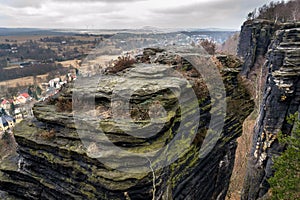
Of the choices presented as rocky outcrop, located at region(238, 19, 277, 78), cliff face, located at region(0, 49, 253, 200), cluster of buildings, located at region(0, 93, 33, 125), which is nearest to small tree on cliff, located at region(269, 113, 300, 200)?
cliff face, located at region(0, 49, 253, 200)

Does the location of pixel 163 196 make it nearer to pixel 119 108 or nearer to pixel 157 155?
pixel 157 155

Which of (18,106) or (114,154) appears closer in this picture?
(114,154)

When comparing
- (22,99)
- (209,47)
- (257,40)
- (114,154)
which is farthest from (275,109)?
(22,99)

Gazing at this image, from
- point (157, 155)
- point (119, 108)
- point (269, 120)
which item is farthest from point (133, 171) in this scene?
point (269, 120)

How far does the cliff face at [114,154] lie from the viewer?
7.11 meters

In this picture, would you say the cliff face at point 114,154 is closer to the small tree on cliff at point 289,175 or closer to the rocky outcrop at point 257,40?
the small tree on cliff at point 289,175

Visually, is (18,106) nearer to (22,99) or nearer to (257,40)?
(22,99)

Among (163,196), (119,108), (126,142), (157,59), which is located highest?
(157,59)

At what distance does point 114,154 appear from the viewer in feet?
23.4

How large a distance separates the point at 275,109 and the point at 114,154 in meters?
10.1

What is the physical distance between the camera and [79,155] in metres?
7.57

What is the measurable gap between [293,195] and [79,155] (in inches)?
305

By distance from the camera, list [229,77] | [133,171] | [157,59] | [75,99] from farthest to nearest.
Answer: [229,77]
[157,59]
[75,99]
[133,171]

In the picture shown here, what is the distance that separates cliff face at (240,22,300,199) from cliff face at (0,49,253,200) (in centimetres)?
441
